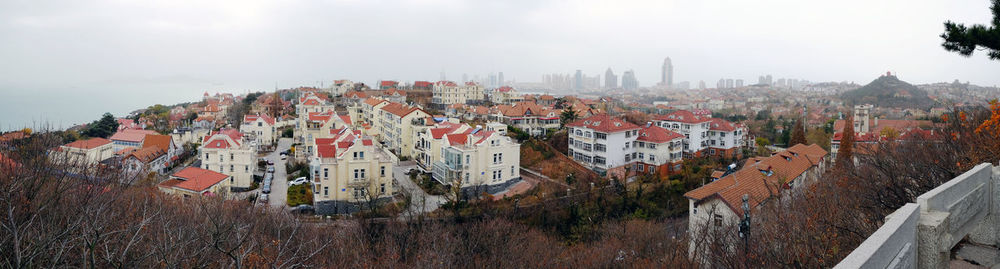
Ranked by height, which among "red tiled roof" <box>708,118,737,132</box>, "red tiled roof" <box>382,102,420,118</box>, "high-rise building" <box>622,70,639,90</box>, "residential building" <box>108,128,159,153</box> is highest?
"high-rise building" <box>622,70,639,90</box>

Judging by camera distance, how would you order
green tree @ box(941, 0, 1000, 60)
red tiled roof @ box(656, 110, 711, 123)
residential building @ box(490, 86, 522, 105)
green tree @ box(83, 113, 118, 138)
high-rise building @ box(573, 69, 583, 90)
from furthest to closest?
high-rise building @ box(573, 69, 583, 90), residential building @ box(490, 86, 522, 105), green tree @ box(83, 113, 118, 138), red tiled roof @ box(656, 110, 711, 123), green tree @ box(941, 0, 1000, 60)

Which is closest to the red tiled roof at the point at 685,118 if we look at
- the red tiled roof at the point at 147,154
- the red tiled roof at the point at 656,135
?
the red tiled roof at the point at 656,135

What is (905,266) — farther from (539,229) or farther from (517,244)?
(539,229)

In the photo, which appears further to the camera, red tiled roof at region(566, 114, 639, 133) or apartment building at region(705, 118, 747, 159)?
apartment building at region(705, 118, 747, 159)

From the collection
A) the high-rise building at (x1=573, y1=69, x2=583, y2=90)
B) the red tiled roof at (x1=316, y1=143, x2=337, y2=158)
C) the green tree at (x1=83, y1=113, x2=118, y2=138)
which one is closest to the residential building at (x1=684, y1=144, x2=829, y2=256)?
the red tiled roof at (x1=316, y1=143, x2=337, y2=158)

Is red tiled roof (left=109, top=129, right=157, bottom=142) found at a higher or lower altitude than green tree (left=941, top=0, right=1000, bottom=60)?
lower

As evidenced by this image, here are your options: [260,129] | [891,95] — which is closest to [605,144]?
[260,129]

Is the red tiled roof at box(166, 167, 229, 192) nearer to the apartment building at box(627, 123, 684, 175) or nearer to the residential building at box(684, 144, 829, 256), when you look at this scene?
the residential building at box(684, 144, 829, 256)
